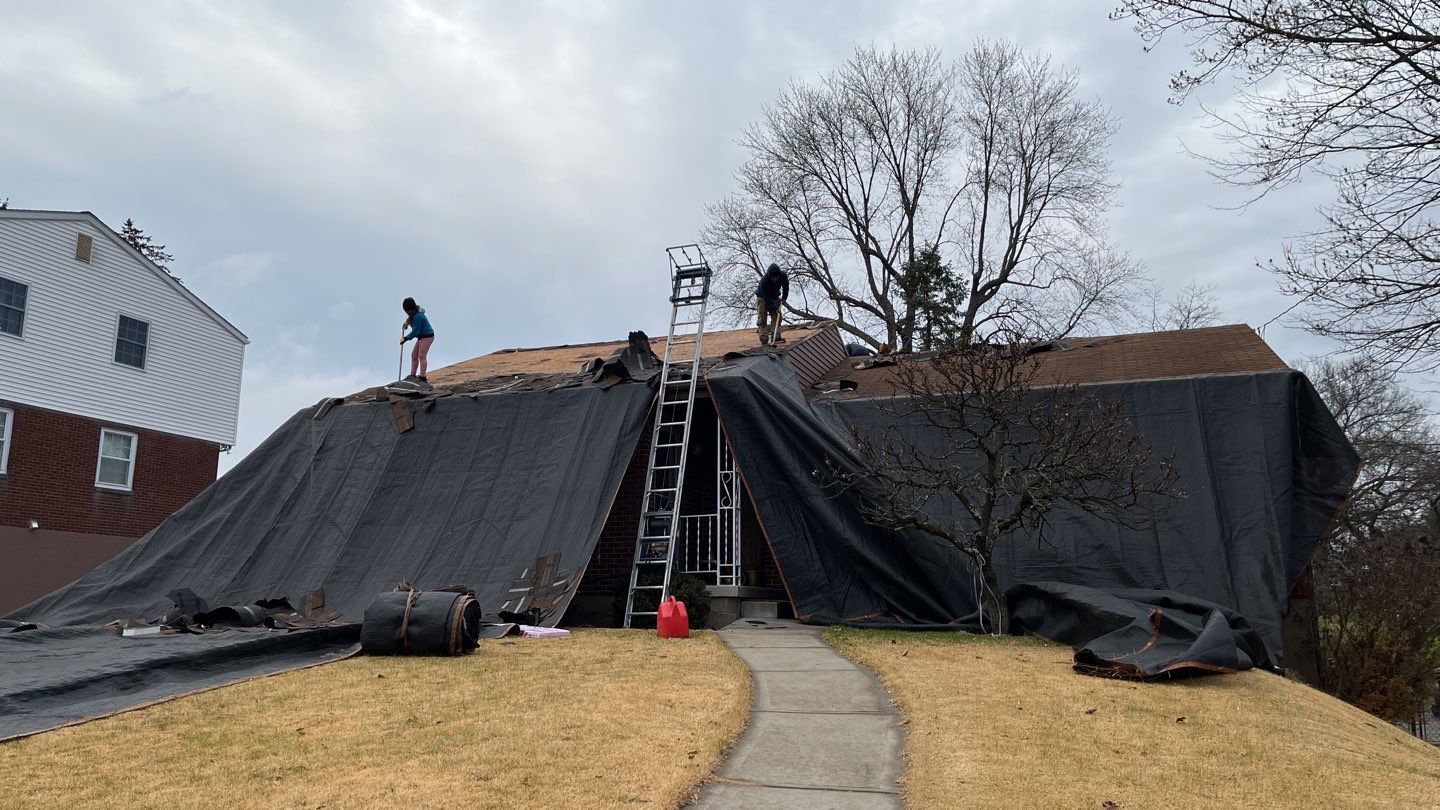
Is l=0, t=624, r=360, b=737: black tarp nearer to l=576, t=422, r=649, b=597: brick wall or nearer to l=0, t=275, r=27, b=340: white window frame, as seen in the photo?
l=576, t=422, r=649, b=597: brick wall

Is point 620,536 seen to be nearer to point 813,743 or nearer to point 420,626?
point 420,626

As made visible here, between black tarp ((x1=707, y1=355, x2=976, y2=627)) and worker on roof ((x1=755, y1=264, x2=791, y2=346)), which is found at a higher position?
worker on roof ((x1=755, y1=264, x2=791, y2=346))

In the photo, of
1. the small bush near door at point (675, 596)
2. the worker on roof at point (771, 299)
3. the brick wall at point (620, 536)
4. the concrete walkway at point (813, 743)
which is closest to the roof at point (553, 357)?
the worker on roof at point (771, 299)

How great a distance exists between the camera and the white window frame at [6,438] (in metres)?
16.8

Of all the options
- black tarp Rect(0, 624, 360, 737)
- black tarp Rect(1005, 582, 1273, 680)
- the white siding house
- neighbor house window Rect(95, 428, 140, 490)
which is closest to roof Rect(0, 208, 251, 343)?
the white siding house

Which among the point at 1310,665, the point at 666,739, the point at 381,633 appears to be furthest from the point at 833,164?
the point at 666,739

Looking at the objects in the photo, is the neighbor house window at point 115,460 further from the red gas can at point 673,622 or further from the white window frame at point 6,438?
the red gas can at point 673,622

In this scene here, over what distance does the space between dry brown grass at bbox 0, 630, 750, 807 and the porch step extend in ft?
11.1

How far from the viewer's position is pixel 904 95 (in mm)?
28484

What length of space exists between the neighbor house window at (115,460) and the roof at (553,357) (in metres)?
7.32

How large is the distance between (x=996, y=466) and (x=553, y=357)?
932 cm

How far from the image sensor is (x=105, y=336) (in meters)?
18.9

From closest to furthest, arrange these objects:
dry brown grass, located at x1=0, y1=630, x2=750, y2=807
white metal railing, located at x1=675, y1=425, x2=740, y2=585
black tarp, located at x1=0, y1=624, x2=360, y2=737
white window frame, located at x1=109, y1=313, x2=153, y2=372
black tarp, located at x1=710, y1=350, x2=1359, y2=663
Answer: dry brown grass, located at x1=0, y1=630, x2=750, y2=807
black tarp, located at x1=0, y1=624, x2=360, y2=737
black tarp, located at x1=710, y1=350, x2=1359, y2=663
white metal railing, located at x1=675, y1=425, x2=740, y2=585
white window frame, located at x1=109, y1=313, x2=153, y2=372

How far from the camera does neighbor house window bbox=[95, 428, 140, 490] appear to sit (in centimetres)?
1845
